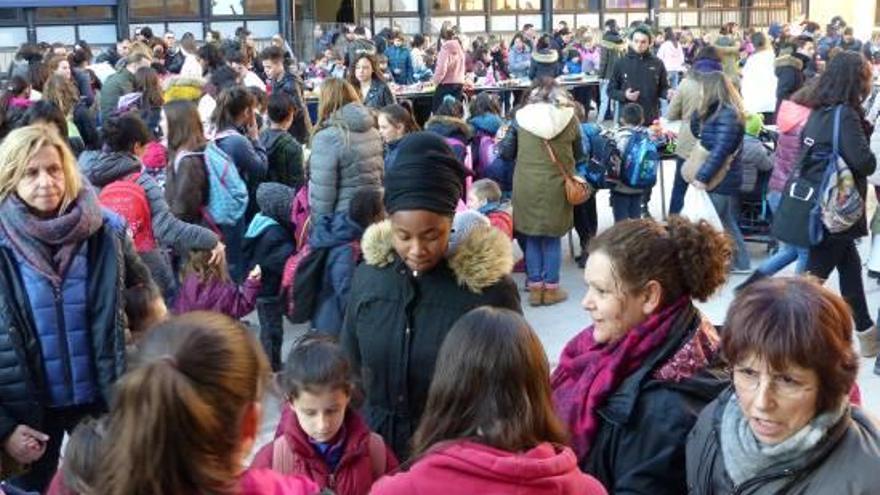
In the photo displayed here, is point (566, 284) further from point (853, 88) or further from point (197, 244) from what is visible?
point (197, 244)

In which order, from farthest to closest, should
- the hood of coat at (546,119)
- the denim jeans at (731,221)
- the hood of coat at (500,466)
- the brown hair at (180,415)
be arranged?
1. the denim jeans at (731,221)
2. the hood of coat at (546,119)
3. the hood of coat at (500,466)
4. the brown hair at (180,415)

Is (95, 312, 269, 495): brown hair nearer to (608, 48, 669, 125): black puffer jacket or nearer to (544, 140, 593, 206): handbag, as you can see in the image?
(544, 140, 593, 206): handbag

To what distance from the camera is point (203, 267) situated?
16.7 feet

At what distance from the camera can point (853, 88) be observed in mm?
5578

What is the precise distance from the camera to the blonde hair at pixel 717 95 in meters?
7.50

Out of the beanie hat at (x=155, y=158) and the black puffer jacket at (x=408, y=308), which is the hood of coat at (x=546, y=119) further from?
the black puffer jacket at (x=408, y=308)

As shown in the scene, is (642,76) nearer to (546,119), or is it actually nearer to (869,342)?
(546,119)

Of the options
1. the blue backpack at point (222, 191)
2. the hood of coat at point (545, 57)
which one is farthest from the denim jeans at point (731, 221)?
the hood of coat at point (545, 57)

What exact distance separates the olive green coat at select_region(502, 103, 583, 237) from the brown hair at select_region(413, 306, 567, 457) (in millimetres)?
5080

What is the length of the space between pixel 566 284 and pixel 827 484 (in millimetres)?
5832

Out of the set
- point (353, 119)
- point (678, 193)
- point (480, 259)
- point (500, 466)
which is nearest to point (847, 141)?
point (353, 119)

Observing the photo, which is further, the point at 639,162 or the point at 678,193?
the point at 678,193

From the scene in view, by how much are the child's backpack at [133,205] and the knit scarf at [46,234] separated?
1535 millimetres

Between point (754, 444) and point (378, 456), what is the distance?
111 centimetres
